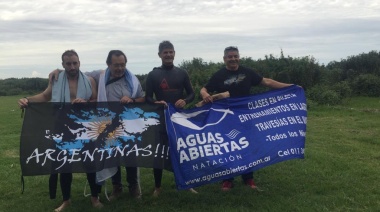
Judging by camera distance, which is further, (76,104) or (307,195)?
(307,195)

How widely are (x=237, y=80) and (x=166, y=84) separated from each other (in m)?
1.14

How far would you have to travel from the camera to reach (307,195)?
5.63 metres

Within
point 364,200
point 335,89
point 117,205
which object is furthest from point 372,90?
point 117,205

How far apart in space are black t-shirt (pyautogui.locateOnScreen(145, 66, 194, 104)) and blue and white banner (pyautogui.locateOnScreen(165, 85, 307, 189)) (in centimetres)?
33

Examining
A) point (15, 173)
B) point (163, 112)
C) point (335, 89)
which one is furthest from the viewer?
point (335, 89)

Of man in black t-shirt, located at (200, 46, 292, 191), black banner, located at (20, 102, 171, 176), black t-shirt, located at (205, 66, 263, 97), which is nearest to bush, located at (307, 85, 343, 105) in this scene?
man in black t-shirt, located at (200, 46, 292, 191)

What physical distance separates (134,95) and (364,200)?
3633 millimetres

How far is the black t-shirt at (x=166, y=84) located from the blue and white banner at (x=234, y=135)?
0.33 meters

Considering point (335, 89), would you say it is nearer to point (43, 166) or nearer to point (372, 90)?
point (372, 90)

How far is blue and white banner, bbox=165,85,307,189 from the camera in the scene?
525 centimetres

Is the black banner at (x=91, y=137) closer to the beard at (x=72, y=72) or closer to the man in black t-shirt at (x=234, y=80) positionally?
the beard at (x=72, y=72)

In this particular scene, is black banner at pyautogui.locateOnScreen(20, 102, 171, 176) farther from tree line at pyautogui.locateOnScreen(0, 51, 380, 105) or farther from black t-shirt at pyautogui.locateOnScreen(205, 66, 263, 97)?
tree line at pyautogui.locateOnScreen(0, 51, 380, 105)

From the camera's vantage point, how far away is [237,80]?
234 inches

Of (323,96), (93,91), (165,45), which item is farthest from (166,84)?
(323,96)
